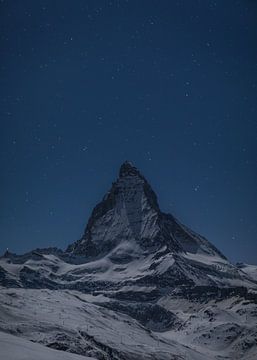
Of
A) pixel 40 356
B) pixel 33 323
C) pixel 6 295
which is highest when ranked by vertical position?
pixel 6 295

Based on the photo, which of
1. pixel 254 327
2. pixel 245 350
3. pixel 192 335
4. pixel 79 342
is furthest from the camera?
pixel 192 335

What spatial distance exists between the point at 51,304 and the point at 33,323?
4625 centimetres

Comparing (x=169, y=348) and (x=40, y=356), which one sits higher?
(x=169, y=348)

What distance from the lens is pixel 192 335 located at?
7702 inches

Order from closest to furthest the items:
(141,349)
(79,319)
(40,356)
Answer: (40,356) < (141,349) < (79,319)

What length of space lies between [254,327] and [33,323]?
10436cm

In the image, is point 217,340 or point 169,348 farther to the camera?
point 217,340

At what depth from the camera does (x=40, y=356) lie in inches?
738

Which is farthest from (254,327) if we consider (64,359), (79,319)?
(64,359)

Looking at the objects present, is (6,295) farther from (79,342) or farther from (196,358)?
(196,358)

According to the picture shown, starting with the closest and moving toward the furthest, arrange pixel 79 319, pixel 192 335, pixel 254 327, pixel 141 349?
pixel 141 349 < pixel 79 319 < pixel 254 327 < pixel 192 335

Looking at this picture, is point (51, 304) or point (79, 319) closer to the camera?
point (79, 319)

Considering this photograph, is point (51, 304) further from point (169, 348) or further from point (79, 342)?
point (79, 342)

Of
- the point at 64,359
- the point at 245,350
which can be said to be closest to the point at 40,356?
the point at 64,359
